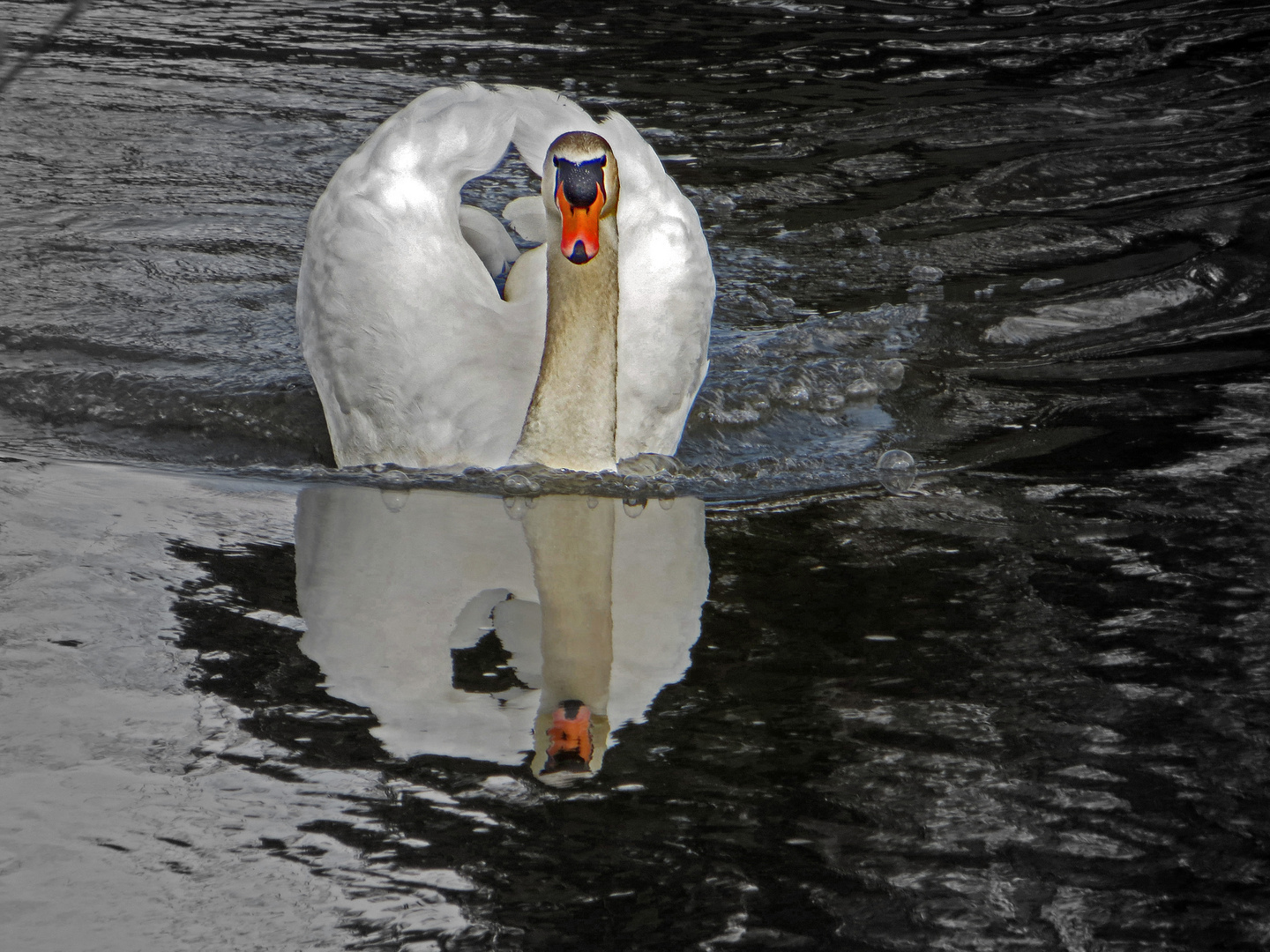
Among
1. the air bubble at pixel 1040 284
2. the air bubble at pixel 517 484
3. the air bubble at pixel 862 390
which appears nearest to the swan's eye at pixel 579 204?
the air bubble at pixel 517 484

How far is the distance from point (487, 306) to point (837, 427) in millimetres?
1276

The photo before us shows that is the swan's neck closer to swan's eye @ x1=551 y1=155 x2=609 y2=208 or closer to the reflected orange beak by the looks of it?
swan's eye @ x1=551 y1=155 x2=609 y2=208

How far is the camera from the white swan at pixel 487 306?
4.95 m

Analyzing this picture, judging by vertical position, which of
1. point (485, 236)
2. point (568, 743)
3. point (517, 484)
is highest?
point (485, 236)

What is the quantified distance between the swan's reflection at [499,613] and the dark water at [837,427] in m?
0.10

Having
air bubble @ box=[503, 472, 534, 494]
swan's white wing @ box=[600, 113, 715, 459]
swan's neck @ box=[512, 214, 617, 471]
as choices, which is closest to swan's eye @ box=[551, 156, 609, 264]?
swan's neck @ box=[512, 214, 617, 471]

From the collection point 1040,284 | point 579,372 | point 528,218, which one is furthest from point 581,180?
point 1040,284

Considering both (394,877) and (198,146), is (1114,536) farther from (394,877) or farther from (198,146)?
(198,146)

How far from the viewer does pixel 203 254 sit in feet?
23.9

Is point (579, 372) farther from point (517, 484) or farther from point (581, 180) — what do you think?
point (581, 180)

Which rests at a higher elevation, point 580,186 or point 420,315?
point 580,186

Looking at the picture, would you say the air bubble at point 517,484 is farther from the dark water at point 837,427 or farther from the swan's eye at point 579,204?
the swan's eye at point 579,204

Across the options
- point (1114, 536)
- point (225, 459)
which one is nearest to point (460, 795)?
point (1114, 536)

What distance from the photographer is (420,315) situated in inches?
199
